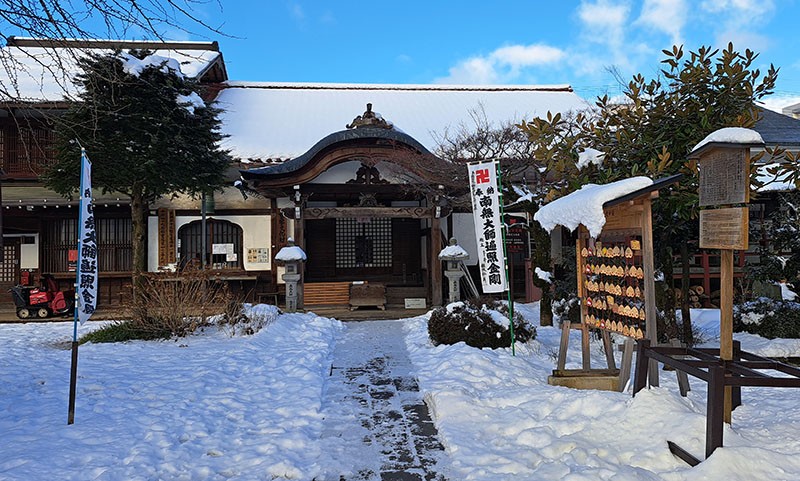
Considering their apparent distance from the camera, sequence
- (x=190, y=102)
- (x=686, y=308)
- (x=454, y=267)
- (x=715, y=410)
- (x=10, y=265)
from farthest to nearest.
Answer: (x=10, y=265) < (x=454, y=267) < (x=190, y=102) < (x=686, y=308) < (x=715, y=410)

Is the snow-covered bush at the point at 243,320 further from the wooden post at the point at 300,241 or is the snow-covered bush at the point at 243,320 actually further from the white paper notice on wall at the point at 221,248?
the white paper notice on wall at the point at 221,248

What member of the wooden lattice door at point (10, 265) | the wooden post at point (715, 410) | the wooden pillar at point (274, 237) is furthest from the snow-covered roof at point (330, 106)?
the wooden post at point (715, 410)

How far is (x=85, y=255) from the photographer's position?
5.14 m

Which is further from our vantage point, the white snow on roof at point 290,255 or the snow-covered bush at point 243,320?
the white snow on roof at point 290,255

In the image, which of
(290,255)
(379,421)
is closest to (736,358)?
(379,421)

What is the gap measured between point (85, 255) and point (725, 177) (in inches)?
228

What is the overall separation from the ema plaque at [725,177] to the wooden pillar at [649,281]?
778 millimetres

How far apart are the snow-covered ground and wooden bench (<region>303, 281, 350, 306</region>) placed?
5.82 metres

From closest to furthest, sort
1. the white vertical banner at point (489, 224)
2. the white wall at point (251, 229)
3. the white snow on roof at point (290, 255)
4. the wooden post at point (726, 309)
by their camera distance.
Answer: the wooden post at point (726, 309)
the white vertical banner at point (489, 224)
the white snow on roof at point (290, 255)
the white wall at point (251, 229)

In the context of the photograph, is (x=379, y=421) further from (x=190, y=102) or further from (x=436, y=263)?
(x=190, y=102)

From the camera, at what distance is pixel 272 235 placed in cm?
1448

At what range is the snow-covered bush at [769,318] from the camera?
908cm

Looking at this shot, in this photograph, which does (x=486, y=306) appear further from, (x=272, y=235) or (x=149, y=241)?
(x=149, y=241)

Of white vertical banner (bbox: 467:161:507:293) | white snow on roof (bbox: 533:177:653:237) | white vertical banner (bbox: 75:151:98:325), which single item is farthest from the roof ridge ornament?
white vertical banner (bbox: 75:151:98:325)
